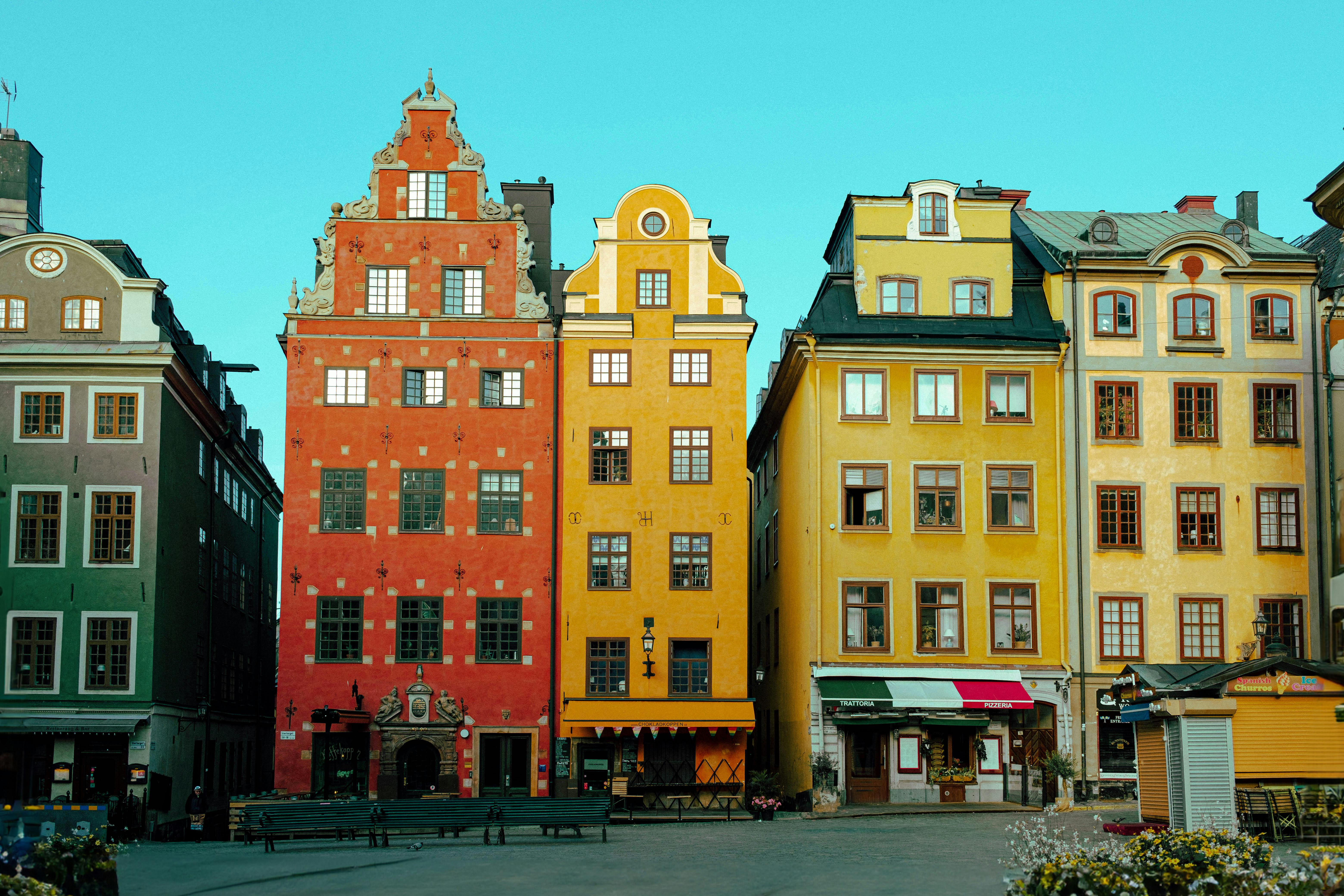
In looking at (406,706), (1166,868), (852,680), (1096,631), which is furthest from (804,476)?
(1166,868)

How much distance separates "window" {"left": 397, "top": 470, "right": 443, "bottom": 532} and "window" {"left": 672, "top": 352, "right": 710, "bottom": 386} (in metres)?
7.68

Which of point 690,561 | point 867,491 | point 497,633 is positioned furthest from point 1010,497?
point 497,633

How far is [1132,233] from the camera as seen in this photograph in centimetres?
5028

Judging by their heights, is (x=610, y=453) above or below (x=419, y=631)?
above

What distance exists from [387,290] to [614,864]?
24265mm

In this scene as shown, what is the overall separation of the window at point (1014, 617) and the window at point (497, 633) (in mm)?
13916

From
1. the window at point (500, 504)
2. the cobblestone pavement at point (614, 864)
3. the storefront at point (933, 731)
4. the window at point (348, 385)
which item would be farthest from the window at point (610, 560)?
the cobblestone pavement at point (614, 864)

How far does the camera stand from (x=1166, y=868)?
51.5 feet

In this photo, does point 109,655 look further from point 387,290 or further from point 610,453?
point 610,453

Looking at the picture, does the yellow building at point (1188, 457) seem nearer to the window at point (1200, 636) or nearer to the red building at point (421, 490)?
the window at point (1200, 636)

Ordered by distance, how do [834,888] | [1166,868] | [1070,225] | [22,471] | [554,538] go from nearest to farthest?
[1166,868] → [834,888] → [22,471] → [554,538] → [1070,225]

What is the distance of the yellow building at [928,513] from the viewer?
42.8 meters

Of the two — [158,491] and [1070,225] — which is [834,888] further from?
[1070,225]

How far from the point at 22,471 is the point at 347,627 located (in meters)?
10.0
